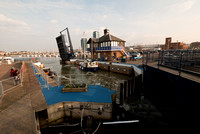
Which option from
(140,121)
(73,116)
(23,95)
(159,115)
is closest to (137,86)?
(159,115)

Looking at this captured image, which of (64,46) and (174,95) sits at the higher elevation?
(64,46)

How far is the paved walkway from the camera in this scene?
4598mm

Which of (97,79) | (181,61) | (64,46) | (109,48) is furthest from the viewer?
(64,46)

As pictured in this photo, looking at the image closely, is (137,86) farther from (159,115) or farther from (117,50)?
(117,50)

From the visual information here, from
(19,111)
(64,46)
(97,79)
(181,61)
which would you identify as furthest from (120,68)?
(64,46)

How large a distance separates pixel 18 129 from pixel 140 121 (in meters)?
7.48

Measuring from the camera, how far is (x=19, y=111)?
5.78 metres

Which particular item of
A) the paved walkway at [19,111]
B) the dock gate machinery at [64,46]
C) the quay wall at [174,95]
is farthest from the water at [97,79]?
the dock gate machinery at [64,46]

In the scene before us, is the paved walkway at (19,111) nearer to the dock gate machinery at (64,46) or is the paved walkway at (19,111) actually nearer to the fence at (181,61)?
the fence at (181,61)

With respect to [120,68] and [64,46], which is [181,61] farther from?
[64,46]

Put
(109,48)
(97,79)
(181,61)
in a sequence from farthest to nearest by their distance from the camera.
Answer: (109,48), (97,79), (181,61)

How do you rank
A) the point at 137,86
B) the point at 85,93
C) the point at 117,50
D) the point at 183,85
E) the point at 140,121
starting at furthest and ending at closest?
1. the point at 117,50
2. the point at 137,86
3. the point at 85,93
4. the point at 140,121
5. the point at 183,85

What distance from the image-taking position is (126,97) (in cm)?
920

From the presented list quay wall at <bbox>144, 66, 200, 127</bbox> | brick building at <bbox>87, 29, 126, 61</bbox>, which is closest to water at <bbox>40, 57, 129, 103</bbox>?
quay wall at <bbox>144, 66, 200, 127</bbox>
